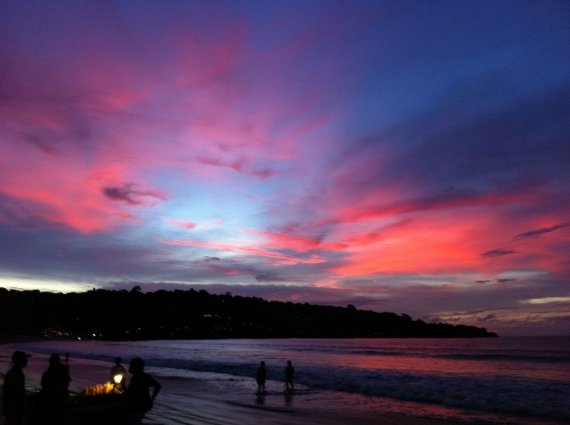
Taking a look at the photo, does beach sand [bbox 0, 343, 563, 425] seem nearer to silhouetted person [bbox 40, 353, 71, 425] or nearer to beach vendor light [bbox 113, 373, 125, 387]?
beach vendor light [bbox 113, 373, 125, 387]

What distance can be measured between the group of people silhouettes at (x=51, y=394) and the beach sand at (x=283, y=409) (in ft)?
18.3

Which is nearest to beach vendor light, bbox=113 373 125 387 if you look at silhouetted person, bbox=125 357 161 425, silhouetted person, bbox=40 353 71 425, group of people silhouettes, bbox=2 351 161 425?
group of people silhouettes, bbox=2 351 161 425

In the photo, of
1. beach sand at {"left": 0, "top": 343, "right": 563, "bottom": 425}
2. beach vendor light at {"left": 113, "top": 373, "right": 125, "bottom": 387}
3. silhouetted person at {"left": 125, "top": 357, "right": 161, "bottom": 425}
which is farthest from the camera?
beach sand at {"left": 0, "top": 343, "right": 563, "bottom": 425}

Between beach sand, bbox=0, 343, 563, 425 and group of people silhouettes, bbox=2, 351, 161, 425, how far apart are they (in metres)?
5.59

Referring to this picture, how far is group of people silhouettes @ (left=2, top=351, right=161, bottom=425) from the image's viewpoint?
30.6 ft

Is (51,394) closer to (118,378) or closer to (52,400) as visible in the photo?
(52,400)

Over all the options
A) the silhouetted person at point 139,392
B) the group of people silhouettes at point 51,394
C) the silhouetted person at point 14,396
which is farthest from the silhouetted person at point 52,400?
the silhouetted person at point 139,392

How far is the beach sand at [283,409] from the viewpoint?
18.6 metres

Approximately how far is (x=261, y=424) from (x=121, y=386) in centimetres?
693

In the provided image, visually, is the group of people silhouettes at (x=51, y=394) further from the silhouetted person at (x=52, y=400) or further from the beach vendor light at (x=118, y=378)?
the beach vendor light at (x=118, y=378)

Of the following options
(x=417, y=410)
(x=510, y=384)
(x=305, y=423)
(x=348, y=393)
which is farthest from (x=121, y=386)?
(x=510, y=384)

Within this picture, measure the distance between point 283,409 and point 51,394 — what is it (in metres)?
14.7

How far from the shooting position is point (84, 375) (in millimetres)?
34406

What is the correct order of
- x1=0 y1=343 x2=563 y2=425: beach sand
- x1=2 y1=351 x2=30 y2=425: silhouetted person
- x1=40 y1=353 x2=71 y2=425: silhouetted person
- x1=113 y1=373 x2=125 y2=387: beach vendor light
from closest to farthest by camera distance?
x1=40 y1=353 x2=71 y2=425: silhouetted person, x1=2 y1=351 x2=30 y2=425: silhouetted person, x1=113 y1=373 x2=125 y2=387: beach vendor light, x1=0 y1=343 x2=563 y2=425: beach sand
